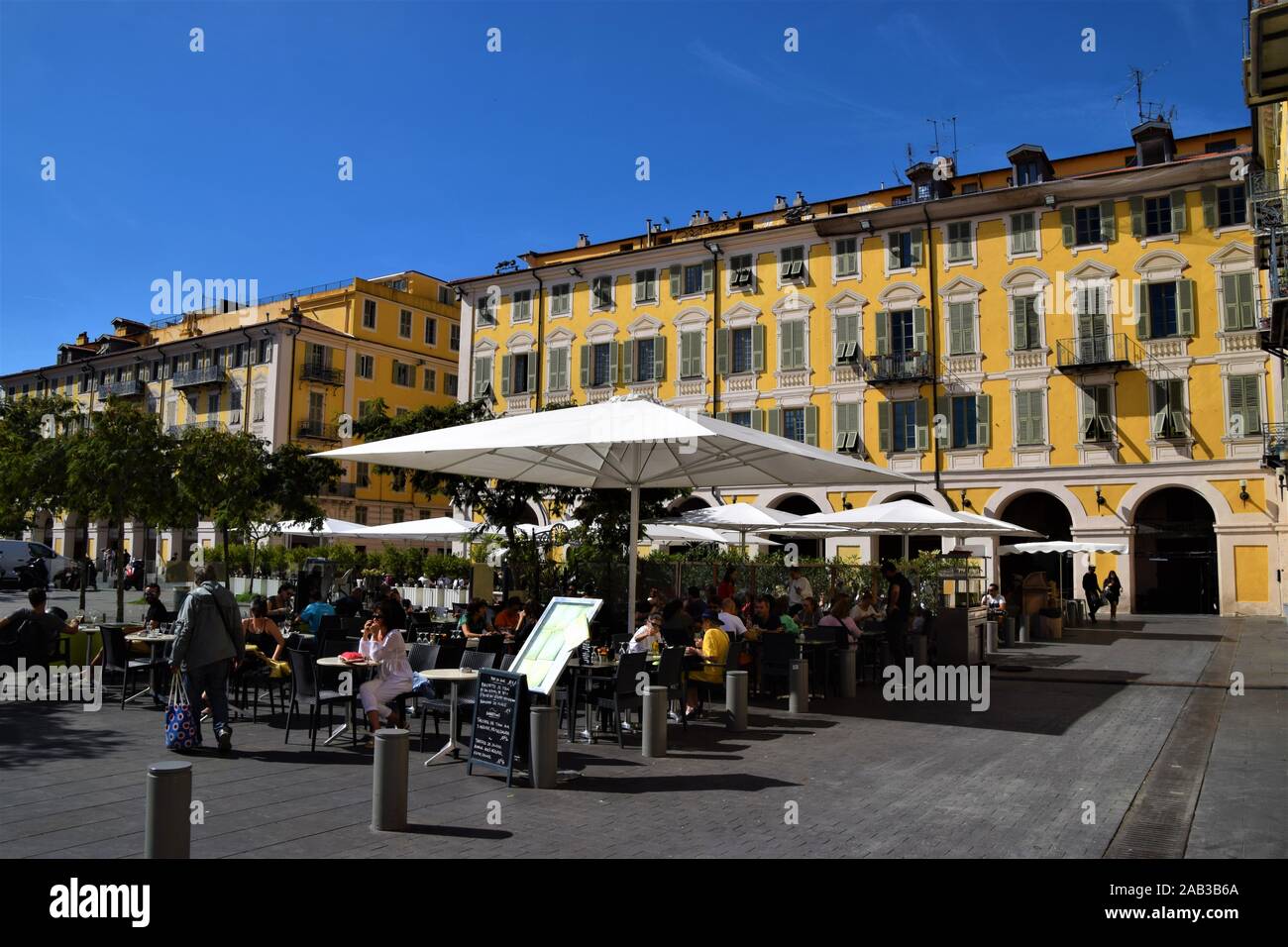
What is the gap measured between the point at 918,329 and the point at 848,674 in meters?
23.6

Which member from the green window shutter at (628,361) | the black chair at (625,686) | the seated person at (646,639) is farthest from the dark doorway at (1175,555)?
the black chair at (625,686)

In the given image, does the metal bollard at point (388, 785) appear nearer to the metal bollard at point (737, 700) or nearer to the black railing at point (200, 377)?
the metal bollard at point (737, 700)

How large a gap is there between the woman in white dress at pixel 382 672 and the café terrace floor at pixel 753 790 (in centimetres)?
46

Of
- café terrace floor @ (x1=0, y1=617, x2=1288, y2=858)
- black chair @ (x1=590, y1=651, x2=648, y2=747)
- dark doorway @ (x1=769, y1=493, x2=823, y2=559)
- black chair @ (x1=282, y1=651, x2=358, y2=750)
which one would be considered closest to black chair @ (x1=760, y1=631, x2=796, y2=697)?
café terrace floor @ (x1=0, y1=617, x2=1288, y2=858)

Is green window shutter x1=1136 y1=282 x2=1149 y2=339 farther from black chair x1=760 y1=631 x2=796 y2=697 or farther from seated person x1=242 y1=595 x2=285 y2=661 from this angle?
seated person x1=242 y1=595 x2=285 y2=661

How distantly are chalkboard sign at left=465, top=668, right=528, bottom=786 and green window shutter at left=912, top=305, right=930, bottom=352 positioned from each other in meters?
28.8

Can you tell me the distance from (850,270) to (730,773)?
98.4 ft

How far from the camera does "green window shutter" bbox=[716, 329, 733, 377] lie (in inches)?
1473

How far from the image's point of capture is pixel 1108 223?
31.7m

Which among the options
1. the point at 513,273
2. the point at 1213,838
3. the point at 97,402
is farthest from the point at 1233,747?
the point at 97,402

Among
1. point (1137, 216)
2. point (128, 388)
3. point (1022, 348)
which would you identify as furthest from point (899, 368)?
point (128, 388)

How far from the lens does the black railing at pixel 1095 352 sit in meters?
30.8
